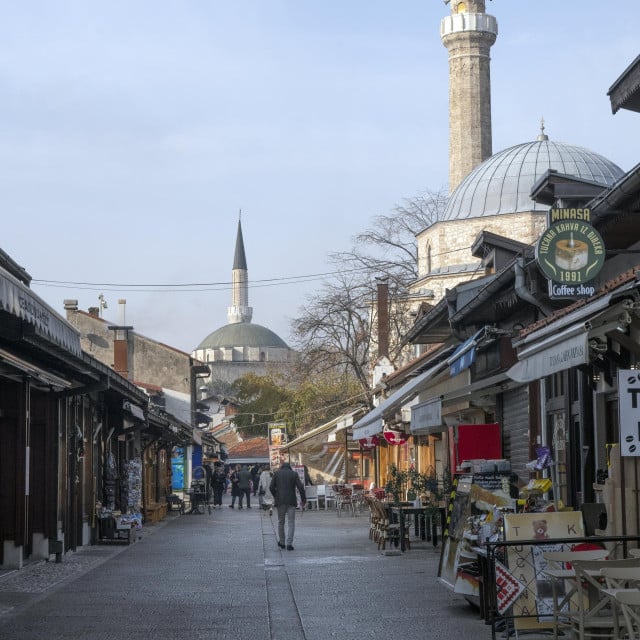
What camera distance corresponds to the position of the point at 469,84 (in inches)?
2771

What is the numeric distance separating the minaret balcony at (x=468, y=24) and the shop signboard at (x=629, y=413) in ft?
211

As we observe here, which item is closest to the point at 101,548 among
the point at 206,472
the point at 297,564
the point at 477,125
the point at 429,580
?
the point at 297,564

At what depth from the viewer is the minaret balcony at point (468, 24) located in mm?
70500

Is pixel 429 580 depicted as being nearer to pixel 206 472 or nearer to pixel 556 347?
pixel 556 347

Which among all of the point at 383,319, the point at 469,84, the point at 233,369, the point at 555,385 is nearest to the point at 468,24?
the point at 469,84

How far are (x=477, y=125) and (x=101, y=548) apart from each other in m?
53.2

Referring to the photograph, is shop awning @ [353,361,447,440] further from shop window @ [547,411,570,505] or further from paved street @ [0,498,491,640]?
shop window @ [547,411,570,505]

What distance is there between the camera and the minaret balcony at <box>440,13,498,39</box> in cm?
7050

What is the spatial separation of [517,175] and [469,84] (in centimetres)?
1280

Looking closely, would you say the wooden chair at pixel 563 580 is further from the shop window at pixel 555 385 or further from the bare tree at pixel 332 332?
the bare tree at pixel 332 332

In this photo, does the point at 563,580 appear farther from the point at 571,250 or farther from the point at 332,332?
the point at 332,332

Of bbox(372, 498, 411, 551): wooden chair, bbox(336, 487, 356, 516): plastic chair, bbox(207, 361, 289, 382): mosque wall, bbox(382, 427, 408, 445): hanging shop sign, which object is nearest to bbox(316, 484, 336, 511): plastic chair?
bbox(336, 487, 356, 516): plastic chair

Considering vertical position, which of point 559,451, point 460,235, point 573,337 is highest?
point 460,235

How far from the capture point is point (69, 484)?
18953 millimetres
